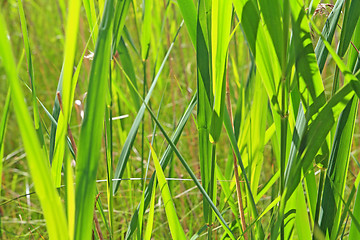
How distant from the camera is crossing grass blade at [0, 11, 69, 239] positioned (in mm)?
284

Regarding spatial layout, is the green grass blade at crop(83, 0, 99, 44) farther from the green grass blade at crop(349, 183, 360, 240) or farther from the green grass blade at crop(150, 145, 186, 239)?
the green grass blade at crop(349, 183, 360, 240)

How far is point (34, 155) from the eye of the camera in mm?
303

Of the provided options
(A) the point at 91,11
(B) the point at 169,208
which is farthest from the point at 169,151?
(A) the point at 91,11

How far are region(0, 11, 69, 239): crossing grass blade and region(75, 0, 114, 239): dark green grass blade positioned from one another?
29 mm

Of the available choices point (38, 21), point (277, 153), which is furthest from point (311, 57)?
point (38, 21)

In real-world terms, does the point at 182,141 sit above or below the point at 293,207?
below

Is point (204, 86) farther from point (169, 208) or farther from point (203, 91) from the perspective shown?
point (169, 208)

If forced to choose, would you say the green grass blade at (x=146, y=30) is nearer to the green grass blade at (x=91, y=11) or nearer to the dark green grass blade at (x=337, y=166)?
the green grass blade at (x=91, y=11)

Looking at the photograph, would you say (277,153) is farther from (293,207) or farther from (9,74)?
(9,74)

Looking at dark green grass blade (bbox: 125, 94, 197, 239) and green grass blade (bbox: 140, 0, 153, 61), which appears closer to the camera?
dark green grass blade (bbox: 125, 94, 197, 239)

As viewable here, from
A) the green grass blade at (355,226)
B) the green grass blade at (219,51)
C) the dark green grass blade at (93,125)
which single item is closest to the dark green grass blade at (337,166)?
the green grass blade at (355,226)

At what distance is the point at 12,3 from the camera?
6.78 feet

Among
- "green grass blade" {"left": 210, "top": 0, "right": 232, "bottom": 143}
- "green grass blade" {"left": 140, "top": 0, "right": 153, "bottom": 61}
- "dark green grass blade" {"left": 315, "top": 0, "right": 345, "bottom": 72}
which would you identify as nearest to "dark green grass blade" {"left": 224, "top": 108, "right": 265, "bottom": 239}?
"green grass blade" {"left": 210, "top": 0, "right": 232, "bottom": 143}

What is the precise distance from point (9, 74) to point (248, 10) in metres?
0.24
